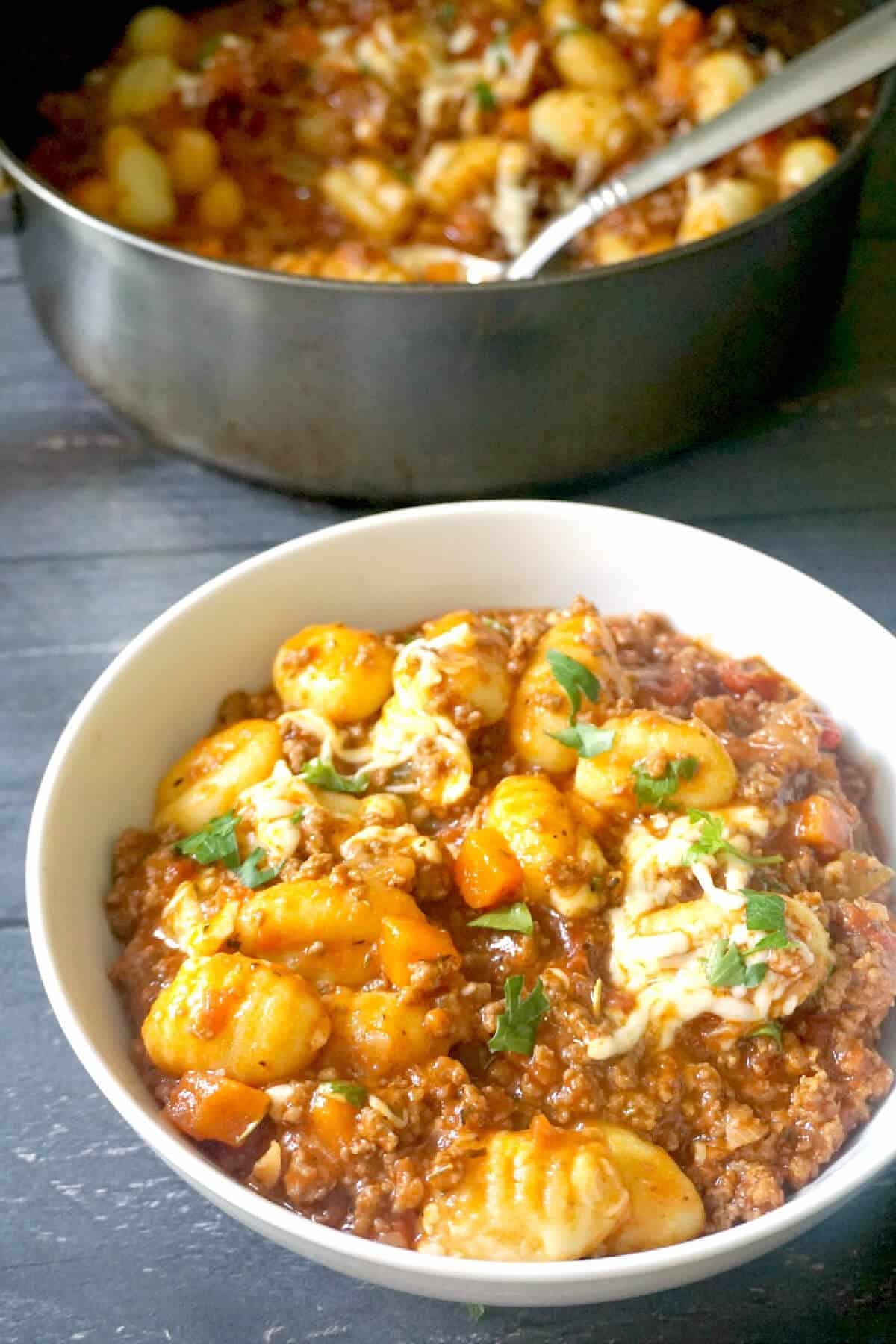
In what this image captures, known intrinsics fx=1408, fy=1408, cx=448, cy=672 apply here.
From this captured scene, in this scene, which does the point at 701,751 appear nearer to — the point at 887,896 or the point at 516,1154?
the point at 887,896

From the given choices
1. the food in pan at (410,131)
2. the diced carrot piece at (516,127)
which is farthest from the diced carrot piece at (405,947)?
the diced carrot piece at (516,127)

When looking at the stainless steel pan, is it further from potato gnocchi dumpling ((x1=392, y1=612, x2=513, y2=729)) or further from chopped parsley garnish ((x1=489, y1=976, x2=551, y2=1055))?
chopped parsley garnish ((x1=489, y1=976, x2=551, y2=1055))

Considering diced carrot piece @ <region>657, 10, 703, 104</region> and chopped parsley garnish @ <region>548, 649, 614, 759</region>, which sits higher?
diced carrot piece @ <region>657, 10, 703, 104</region>

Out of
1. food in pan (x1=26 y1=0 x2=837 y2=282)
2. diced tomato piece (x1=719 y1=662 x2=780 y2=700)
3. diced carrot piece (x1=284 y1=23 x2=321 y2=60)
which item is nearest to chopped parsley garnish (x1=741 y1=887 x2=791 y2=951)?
diced tomato piece (x1=719 y1=662 x2=780 y2=700)

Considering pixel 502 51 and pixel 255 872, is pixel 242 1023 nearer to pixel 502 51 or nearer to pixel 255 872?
pixel 255 872

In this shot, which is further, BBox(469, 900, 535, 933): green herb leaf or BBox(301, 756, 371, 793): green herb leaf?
BBox(301, 756, 371, 793): green herb leaf

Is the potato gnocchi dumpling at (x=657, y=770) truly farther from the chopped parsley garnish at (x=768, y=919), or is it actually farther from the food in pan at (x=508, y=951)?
the chopped parsley garnish at (x=768, y=919)
